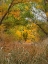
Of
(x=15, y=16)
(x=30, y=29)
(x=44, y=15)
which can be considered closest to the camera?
(x=15, y=16)

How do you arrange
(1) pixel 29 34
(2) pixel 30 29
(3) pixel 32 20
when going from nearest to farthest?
(1) pixel 29 34
(2) pixel 30 29
(3) pixel 32 20

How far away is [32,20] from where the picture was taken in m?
28.2

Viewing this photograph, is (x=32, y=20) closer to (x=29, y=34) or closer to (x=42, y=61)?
(x=29, y=34)

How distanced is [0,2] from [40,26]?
29.0 ft

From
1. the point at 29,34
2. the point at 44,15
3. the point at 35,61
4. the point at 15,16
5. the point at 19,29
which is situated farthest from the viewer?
the point at 44,15

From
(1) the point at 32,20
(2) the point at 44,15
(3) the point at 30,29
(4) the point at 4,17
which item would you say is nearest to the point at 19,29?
(4) the point at 4,17

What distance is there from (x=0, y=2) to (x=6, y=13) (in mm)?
949

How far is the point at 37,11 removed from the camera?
29.5 meters

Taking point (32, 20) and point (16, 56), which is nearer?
point (16, 56)

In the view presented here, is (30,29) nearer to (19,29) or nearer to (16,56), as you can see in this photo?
(19,29)

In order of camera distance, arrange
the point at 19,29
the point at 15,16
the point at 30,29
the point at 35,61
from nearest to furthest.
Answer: the point at 35,61 → the point at 15,16 → the point at 19,29 → the point at 30,29

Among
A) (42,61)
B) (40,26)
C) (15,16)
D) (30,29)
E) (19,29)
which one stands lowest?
(40,26)

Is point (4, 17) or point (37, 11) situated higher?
point (4, 17)

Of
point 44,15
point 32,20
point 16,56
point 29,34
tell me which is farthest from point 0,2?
point 16,56
